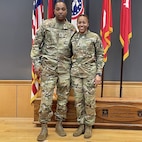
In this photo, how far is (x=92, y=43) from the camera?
276cm

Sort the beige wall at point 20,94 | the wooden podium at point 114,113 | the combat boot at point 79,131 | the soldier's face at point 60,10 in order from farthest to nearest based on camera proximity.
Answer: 1. the beige wall at point 20,94
2. the wooden podium at point 114,113
3. the combat boot at point 79,131
4. the soldier's face at point 60,10

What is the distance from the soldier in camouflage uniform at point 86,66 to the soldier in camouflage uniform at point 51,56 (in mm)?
80

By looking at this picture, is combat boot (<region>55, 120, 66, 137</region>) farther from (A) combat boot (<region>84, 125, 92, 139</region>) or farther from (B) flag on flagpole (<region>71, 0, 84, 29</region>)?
(B) flag on flagpole (<region>71, 0, 84, 29</region>)

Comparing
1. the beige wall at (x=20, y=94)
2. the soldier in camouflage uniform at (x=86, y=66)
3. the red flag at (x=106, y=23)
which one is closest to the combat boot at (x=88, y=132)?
the soldier in camouflage uniform at (x=86, y=66)

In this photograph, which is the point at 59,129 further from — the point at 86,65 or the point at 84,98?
the point at 86,65

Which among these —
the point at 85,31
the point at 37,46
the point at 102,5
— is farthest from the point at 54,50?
the point at 102,5

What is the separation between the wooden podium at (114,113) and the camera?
3.08 meters

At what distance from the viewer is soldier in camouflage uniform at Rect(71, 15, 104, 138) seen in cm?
277

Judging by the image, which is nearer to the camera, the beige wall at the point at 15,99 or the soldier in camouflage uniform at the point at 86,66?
the soldier in camouflage uniform at the point at 86,66

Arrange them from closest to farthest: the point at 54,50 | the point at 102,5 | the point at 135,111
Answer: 1. the point at 54,50
2. the point at 135,111
3. the point at 102,5

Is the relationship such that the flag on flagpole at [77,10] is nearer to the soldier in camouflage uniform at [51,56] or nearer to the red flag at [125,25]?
the soldier in camouflage uniform at [51,56]

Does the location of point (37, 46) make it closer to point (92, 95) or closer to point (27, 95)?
point (92, 95)

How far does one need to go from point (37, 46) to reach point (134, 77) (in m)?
1.47

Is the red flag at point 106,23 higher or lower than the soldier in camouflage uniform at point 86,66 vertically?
higher
